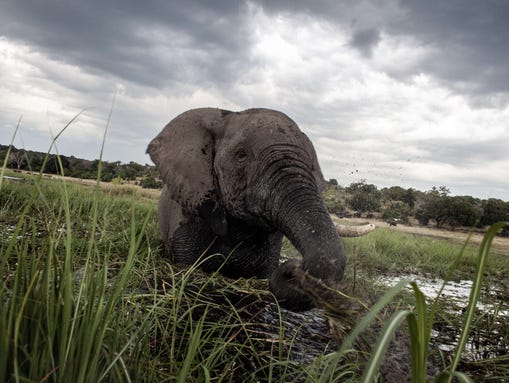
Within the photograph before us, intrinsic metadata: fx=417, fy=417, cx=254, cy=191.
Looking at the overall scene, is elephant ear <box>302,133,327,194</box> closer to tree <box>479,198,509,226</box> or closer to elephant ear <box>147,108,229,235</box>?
elephant ear <box>147,108,229,235</box>

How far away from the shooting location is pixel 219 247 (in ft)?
15.3

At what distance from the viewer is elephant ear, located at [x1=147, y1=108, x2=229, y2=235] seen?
420 cm

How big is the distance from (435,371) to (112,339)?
2.03 m

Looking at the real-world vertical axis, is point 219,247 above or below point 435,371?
above

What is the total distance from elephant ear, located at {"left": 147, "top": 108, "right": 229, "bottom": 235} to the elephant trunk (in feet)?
3.05

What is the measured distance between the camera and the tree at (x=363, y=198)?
4444cm

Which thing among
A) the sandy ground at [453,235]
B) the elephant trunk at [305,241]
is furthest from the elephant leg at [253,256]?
the sandy ground at [453,235]

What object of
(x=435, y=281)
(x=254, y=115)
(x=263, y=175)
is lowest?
(x=435, y=281)

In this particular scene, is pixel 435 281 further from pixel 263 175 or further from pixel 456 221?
pixel 456 221

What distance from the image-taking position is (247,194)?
376cm

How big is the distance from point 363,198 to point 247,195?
4333cm

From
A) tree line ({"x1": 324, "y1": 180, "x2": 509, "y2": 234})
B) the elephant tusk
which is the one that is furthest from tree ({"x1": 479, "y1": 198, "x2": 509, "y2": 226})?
the elephant tusk

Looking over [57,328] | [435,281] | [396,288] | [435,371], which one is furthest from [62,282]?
[435,281]

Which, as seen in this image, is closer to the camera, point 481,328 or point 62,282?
point 62,282
